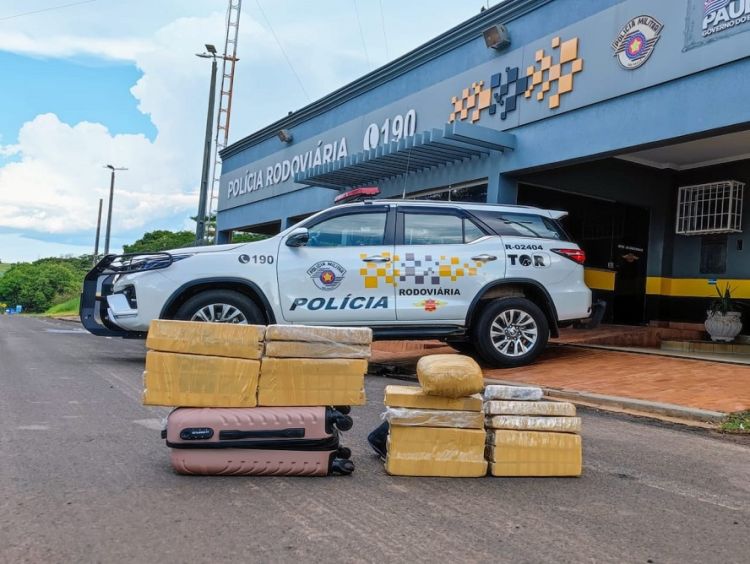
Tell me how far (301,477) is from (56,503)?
4.00 ft

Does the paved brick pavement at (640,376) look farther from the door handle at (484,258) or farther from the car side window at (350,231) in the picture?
the car side window at (350,231)

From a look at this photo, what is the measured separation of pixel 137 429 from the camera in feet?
14.9

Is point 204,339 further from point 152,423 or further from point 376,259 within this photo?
point 376,259

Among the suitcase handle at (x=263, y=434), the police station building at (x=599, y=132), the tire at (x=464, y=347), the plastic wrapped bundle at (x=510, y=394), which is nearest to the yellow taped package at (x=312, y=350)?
the suitcase handle at (x=263, y=434)

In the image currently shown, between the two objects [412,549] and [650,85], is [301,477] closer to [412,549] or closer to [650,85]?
[412,549]

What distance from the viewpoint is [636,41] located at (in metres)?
8.74

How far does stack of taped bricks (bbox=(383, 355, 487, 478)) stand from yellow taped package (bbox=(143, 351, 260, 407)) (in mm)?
839

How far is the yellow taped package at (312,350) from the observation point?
143 inches

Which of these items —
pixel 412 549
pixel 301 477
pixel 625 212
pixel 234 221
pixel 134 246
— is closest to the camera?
pixel 412 549

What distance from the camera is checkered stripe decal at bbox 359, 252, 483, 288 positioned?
24.2 ft

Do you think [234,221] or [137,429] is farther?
[234,221]

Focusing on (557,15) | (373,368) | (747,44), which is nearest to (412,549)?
(373,368)

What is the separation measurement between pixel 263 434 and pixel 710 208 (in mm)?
11138

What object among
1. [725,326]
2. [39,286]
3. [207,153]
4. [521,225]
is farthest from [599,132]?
[39,286]
